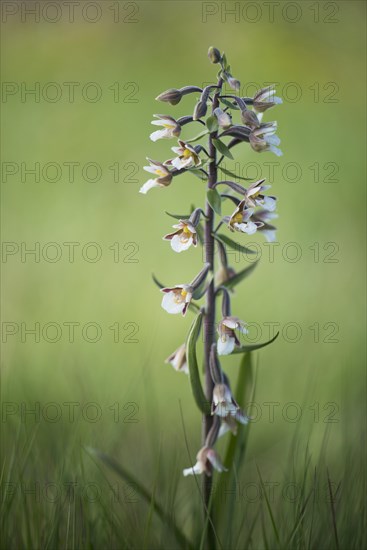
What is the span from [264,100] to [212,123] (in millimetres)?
251

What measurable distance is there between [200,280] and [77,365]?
1742 mm

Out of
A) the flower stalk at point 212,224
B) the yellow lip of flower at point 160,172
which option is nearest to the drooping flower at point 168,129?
the flower stalk at point 212,224

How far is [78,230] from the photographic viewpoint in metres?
5.55

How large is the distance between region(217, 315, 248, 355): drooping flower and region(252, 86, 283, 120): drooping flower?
72cm

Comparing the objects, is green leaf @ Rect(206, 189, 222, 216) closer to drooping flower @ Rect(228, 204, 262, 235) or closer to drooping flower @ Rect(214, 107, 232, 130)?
drooping flower @ Rect(228, 204, 262, 235)

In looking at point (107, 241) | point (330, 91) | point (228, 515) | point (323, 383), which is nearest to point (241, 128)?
point (228, 515)

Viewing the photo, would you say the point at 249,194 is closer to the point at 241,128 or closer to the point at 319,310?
the point at 241,128

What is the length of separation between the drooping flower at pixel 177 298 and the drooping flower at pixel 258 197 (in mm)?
347

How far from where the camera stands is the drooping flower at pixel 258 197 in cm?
220

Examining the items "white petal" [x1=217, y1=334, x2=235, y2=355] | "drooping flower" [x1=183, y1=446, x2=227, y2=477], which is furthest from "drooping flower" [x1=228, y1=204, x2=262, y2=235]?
"drooping flower" [x1=183, y1=446, x2=227, y2=477]

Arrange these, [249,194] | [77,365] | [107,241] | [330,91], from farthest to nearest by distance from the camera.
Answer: [330,91] → [107,241] → [77,365] → [249,194]

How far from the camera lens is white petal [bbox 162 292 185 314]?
223 centimetres

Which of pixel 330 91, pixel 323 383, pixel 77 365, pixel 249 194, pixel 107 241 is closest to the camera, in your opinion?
pixel 249 194

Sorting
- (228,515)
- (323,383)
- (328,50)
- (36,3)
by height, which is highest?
(36,3)
